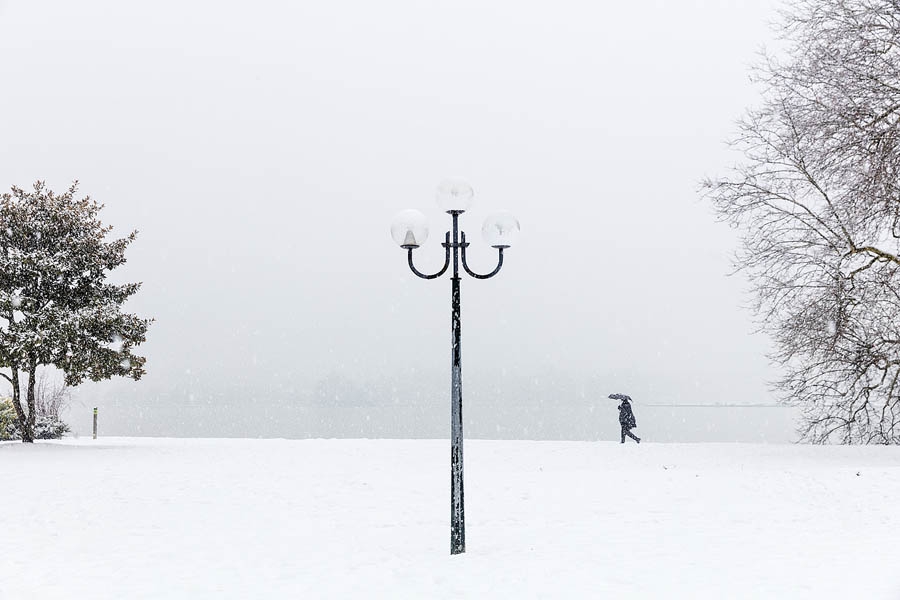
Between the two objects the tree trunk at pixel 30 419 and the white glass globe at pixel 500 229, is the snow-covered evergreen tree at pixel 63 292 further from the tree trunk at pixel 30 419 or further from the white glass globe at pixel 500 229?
the white glass globe at pixel 500 229

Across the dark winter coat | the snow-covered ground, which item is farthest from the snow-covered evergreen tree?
the dark winter coat

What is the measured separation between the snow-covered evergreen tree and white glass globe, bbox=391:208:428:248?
17.4 m

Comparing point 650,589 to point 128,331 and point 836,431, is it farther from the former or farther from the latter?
point 128,331

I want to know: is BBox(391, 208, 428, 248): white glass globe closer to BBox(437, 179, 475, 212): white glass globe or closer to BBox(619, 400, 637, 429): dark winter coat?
BBox(437, 179, 475, 212): white glass globe

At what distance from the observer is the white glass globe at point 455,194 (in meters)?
10.5

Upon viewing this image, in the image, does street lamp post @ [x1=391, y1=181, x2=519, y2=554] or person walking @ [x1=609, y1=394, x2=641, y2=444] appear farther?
person walking @ [x1=609, y1=394, x2=641, y2=444]

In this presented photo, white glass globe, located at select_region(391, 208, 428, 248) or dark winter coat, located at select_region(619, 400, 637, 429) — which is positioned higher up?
white glass globe, located at select_region(391, 208, 428, 248)

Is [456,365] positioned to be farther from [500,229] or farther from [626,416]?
[626,416]

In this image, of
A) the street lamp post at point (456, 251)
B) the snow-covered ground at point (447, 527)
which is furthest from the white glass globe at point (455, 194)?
the snow-covered ground at point (447, 527)

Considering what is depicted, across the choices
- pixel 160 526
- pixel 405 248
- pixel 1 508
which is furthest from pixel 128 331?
pixel 405 248

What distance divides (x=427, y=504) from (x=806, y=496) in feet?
22.1

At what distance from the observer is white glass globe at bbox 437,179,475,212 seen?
10.5m

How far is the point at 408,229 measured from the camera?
402 inches

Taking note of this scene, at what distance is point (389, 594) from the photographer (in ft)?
29.0
